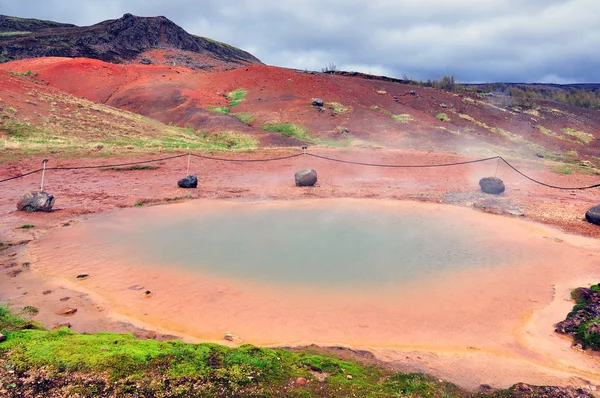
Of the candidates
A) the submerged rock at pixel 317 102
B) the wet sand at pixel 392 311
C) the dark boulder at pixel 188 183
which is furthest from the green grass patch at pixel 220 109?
the wet sand at pixel 392 311

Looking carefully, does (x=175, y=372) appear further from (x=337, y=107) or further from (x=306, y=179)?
(x=337, y=107)

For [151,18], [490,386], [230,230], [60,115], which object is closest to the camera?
[490,386]

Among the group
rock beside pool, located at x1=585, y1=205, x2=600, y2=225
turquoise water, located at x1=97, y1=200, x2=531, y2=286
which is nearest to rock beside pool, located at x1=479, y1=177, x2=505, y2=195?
turquoise water, located at x1=97, y1=200, x2=531, y2=286

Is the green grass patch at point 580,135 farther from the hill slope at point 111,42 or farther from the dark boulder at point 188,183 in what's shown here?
the hill slope at point 111,42

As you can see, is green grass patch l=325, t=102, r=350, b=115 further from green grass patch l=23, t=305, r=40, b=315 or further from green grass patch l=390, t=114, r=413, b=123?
green grass patch l=23, t=305, r=40, b=315

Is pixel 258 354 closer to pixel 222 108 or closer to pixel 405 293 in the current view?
pixel 405 293

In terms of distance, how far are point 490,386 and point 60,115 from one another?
27.2m

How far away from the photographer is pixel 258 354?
190 inches

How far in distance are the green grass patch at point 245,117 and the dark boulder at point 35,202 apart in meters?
19.3

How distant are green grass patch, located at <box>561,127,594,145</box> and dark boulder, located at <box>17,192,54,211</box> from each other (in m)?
36.5

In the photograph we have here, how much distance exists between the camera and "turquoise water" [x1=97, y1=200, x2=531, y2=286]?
8406 millimetres

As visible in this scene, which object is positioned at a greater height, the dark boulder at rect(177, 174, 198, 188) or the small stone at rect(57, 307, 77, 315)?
the dark boulder at rect(177, 174, 198, 188)

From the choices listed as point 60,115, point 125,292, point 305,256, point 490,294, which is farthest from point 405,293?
point 60,115

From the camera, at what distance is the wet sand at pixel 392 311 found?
557cm
